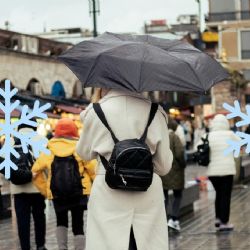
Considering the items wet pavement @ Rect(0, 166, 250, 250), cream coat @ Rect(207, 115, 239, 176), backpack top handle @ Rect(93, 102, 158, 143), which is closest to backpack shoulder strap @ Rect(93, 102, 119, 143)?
backpack top handle @ Rect(93, 102, 158, 143)

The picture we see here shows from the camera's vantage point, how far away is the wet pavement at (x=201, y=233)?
35.9 feet

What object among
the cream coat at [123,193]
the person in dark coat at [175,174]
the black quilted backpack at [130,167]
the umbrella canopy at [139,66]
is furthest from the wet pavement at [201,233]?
the black quilted backpack at [130,167]

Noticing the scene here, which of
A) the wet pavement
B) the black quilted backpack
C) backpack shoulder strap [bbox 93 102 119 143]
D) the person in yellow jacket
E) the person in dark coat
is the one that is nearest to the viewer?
the black quilted backpack

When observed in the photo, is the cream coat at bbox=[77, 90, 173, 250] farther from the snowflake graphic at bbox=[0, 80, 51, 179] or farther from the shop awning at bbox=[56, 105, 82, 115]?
the shop awning at bbox=[56, 105, 82, 115]

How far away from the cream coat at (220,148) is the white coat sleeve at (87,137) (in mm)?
5947

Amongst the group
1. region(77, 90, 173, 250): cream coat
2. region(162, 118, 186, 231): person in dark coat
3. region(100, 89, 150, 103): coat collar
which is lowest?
region(162, 118, 186, 231): person in dark coat

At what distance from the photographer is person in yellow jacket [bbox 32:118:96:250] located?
8984 millimetres

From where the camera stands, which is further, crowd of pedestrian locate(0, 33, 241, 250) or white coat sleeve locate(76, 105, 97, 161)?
white coat sleeve locate(76, 105, 97, 161)

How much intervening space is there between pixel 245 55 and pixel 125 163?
6488cm

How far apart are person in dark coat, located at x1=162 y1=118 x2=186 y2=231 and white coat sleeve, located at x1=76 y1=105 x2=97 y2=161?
18.9ft

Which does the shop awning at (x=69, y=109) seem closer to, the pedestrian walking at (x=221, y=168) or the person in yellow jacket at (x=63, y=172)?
the pedestrian walking at (x=221, y=168)

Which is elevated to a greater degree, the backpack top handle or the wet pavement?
the backpack top handle

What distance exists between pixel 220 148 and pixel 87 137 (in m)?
6.28

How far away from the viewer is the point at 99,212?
20.3ft
